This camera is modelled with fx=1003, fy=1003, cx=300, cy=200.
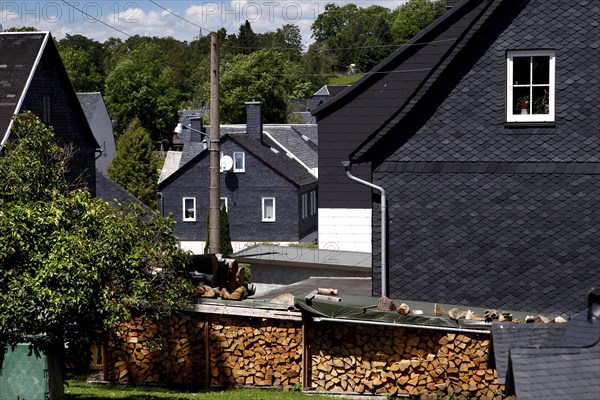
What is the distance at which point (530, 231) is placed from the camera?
65.4ft

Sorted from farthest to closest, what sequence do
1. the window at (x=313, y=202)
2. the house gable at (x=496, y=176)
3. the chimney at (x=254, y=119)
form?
the window at (x=313, y=202) < the chimney at (x=254, y=119) < the house gable at (x=496, y=176)

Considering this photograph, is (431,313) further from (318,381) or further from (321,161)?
(321,161)

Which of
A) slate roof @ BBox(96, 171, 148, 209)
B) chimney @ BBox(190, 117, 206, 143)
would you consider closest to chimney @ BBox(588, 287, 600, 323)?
slate roof @ BBox(96, 171, 148, 209)

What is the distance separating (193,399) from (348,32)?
175 metres

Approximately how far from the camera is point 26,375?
16.7 metres

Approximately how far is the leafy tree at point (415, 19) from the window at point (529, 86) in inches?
4984

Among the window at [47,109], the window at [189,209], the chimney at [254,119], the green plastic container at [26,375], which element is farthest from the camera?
the chimney at [254,119]

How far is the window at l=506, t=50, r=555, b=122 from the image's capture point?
19.8 m

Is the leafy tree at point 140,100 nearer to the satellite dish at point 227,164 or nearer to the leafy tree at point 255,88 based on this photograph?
the leafy tree at point 255,88

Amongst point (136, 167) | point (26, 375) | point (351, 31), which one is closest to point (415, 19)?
point (351, 31)

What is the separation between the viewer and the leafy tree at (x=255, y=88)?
9169cm

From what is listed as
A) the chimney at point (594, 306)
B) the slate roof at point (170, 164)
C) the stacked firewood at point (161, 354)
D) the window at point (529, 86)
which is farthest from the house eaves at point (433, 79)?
the slate roof at point (170, 164)

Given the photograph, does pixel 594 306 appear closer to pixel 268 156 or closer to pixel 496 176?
pixel 496 176

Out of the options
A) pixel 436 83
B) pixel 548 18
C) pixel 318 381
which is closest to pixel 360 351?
pixel 318 381
